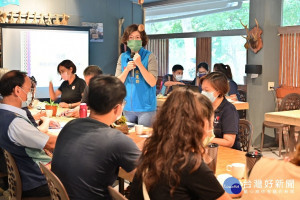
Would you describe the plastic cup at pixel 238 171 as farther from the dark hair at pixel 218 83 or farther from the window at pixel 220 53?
the window at pixel 220 53

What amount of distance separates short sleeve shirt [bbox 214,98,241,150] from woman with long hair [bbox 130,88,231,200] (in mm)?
1513

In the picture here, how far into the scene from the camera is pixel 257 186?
1541mm

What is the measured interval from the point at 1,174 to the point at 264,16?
16.5ft

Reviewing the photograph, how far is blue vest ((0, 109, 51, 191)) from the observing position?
9.03 ft

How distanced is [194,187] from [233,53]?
7.28 meters

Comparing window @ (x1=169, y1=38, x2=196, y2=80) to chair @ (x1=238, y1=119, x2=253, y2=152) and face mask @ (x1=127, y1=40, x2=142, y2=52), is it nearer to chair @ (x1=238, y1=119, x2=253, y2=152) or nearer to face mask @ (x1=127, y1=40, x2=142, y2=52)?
face mask @ (x1=127, y1=40, x2=142, y2=52)

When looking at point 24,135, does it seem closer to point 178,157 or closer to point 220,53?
point 178,157

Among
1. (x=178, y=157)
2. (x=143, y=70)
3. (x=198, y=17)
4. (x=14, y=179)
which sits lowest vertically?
(x=14, y=179)

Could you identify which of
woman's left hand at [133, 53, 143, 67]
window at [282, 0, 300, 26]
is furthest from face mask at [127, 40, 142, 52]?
window at [282, 0, 300, 26]

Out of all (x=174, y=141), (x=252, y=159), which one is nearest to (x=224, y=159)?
(x=252, y=159)

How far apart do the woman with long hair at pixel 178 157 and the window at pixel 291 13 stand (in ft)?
19.8

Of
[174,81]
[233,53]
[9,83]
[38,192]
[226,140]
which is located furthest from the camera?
[233,53]

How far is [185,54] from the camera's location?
9781 millimetres

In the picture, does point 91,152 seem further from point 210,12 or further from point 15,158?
point 210,12
